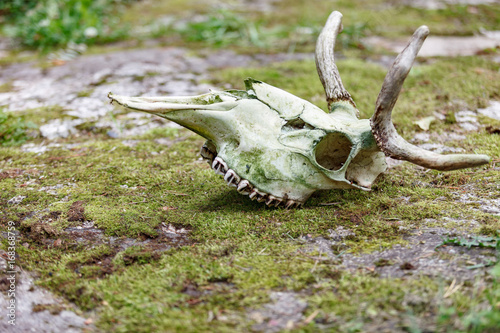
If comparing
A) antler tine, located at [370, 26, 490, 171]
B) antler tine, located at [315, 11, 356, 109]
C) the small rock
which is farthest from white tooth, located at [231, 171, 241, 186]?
the small rock

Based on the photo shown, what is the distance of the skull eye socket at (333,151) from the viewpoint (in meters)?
2.56

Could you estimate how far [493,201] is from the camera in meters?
2.58

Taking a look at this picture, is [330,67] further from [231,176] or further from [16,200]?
[16,200]

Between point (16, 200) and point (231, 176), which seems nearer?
point (231, 176)

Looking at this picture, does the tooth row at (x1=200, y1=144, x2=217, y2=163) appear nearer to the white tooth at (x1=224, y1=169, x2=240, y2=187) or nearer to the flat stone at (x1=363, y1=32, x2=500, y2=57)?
the white tooth at (x1=224, y1=169, x2=240, y2=187)

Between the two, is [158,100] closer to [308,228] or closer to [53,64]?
[308,228]

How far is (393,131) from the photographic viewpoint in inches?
95.8

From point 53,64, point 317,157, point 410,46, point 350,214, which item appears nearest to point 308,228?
point 350,214

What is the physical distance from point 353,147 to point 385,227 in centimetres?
48

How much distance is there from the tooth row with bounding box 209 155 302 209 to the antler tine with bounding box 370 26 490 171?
24.9 inches

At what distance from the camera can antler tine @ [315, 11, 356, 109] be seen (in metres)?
2.89

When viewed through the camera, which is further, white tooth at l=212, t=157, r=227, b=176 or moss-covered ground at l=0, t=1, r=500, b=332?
white tooth at l=212, t=157, r=227, b=176

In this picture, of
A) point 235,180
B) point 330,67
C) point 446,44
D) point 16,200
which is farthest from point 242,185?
point 446,44

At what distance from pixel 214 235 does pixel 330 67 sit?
141 centimetres
